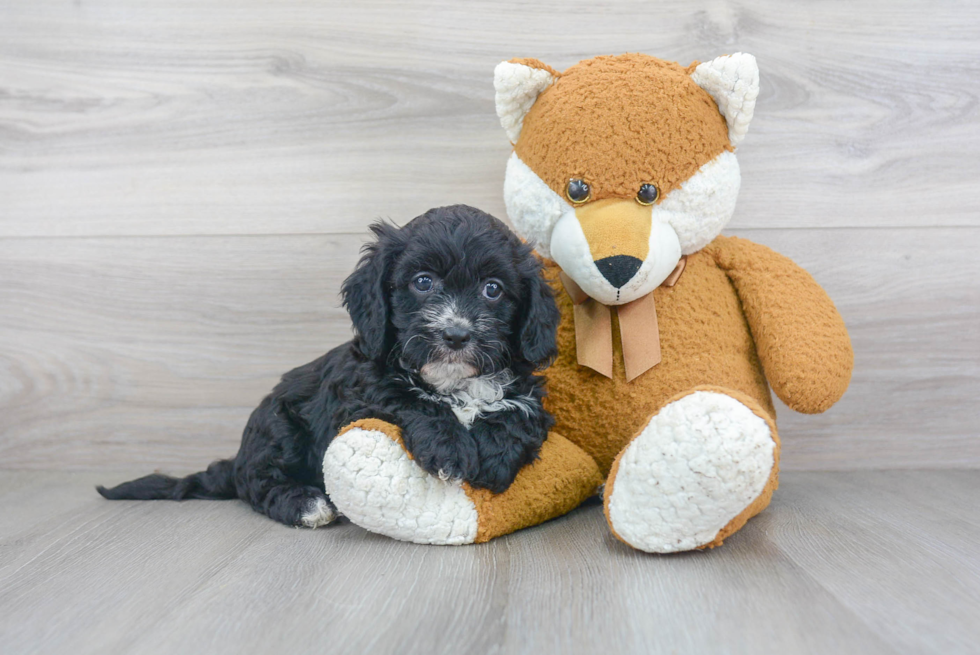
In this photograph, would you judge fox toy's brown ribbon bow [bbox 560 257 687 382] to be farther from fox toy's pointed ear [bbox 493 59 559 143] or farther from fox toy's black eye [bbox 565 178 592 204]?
fox toy's pointed ear [bbox 493 59 559 143]

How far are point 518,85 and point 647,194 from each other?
1.16ft

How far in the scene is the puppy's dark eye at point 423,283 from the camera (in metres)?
1.38

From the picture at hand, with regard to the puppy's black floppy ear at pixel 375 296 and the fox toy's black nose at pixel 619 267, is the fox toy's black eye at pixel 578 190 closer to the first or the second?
the fox toy's black nose at pixel 619 267

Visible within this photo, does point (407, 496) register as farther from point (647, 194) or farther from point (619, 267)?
point (647, 194)

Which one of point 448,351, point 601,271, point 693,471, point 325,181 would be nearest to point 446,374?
point 448,351

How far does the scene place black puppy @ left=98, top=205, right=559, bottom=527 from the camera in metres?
1.36

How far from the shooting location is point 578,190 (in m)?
1.49

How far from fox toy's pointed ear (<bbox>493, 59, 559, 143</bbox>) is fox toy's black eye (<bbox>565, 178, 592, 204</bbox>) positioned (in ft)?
0.77

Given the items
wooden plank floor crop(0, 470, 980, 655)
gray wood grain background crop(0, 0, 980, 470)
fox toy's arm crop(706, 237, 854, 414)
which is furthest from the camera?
gray wood grain background crop(0, 0, 980, 470)

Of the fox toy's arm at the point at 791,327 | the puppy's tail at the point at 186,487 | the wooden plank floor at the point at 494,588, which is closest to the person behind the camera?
the wooden plank floor at the point at 494,588

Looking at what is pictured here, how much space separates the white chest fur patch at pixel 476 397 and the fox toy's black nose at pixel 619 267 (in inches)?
10.6

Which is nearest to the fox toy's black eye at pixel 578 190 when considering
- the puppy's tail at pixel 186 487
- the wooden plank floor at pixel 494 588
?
the wooden plank floor at pixel 494 588

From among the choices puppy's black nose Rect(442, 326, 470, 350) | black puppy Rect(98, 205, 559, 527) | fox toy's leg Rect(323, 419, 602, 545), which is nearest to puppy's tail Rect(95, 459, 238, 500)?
black puppy Rect(98, 205, 559, 527)

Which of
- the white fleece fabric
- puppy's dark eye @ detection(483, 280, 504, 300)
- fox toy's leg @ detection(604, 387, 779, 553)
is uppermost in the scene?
the white fleece fabric
